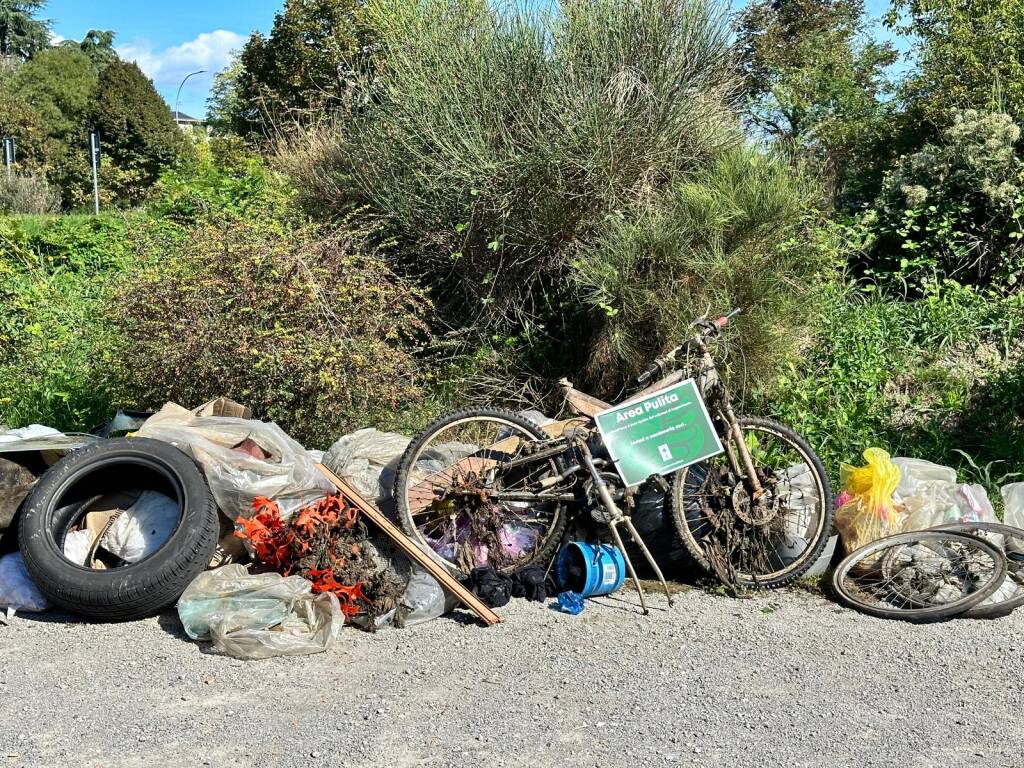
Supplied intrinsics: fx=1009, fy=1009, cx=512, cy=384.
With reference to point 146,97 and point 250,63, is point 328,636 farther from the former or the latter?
point 146,97

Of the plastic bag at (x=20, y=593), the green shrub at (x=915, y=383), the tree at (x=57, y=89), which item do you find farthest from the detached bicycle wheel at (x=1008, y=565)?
the tree at (x=57, y=89)

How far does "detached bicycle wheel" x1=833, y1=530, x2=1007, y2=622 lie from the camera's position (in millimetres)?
4609

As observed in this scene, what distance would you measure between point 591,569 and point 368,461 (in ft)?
4.62

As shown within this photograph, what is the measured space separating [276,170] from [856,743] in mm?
7943

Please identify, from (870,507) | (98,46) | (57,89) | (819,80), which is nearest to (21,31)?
(98,46)

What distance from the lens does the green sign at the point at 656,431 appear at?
4992mm

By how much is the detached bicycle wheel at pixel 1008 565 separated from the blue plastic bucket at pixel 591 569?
155 cm

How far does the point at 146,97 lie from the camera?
35.2m

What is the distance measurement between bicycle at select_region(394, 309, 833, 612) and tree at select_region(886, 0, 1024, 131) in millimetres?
5046

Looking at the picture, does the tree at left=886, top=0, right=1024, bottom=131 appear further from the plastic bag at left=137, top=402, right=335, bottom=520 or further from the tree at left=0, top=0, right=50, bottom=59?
the tree at left=0, top=0, right=50, bottom=59

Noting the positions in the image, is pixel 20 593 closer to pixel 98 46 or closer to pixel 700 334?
pixel 700 334

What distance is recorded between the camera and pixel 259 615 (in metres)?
4.29

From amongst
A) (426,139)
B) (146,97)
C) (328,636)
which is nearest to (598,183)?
(426,139)

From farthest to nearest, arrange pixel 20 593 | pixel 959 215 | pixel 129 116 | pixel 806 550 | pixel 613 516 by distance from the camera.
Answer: pixel 129 116
pixel 959 215
pixel 806 550
pixel 613 516
pixel 20 593
